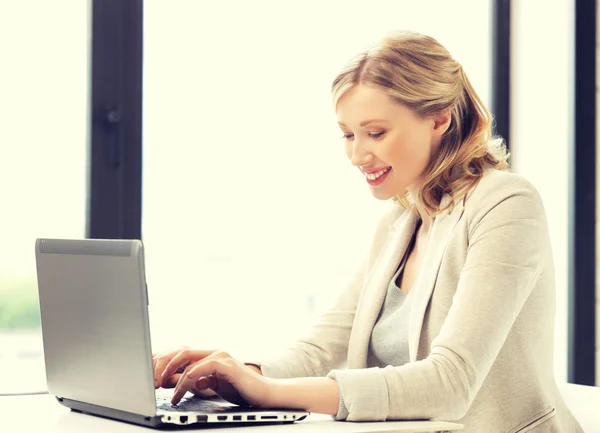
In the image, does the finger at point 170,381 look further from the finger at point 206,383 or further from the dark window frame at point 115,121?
the dark window frame at point 115,121

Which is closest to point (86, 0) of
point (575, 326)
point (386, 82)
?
point (386, 82)

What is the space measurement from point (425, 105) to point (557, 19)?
149cm

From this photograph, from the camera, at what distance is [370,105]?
1.47 meters

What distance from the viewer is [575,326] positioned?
2721mm

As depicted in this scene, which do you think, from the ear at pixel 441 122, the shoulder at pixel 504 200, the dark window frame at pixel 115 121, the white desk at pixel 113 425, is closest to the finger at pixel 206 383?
the white desk at pixel 113 425

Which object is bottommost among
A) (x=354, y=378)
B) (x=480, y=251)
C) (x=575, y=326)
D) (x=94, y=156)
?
(x=575, y=326)

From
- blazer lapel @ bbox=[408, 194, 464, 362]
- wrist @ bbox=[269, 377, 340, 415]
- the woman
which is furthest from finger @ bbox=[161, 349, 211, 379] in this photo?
blazer lapel @ bbox=[408, 194, 464, 362]

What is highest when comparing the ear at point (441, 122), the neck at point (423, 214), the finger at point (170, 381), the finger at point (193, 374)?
the ear at point (441, 122)

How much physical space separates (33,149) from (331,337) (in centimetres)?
93

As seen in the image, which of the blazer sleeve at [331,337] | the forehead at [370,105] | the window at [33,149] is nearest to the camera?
the forehead at [370,105]

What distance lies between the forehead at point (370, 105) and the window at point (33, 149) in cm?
89

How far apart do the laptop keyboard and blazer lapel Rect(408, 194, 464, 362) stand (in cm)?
35

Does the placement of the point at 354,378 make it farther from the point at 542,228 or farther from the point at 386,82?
the point at 386,82

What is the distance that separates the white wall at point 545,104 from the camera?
274 cm
